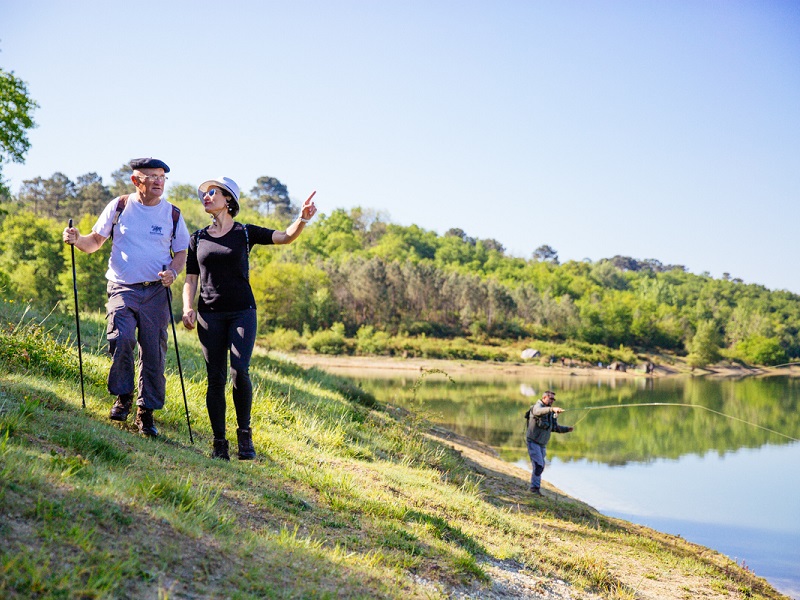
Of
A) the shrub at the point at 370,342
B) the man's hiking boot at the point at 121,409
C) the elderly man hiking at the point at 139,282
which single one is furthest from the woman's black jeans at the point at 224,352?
the shrub at the point at 370,342

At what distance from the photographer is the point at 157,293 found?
581 centimetres

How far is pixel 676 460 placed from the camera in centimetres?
2222

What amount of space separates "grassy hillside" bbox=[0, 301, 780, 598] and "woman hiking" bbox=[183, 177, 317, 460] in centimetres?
50

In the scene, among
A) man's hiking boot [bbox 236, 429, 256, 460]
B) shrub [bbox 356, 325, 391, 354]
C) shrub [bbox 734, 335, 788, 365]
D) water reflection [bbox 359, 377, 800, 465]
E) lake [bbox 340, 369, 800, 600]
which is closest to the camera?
man's hiking boot [bbox 236, 429, 256, 460]

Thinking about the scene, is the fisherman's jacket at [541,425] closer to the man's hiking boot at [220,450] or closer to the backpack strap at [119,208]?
the man's hiking boot at [220,450]

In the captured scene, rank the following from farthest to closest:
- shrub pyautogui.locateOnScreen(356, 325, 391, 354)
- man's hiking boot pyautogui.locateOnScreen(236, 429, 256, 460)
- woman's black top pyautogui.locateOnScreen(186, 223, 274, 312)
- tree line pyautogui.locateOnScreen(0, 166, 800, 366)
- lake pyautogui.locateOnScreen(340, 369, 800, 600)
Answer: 1. shrub pyautogui.locateOnScreen(356, 325, 391, 354)
2. tree line pyautogui.locateOnScreen(0, 166, 800, 366)
3. lake pyautogui.locateOnScreen(340, 369, 800, 600)
4. man's hiking boot pyautogui.locateOnScreen(236, 429, 256, 460)
5. woman's black top pyautogui.locateOnScreen(186, 223, 274, 312)

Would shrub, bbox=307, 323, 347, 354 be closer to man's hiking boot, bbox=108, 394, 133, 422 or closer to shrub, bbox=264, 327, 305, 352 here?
shrub, bbox=264, 327, 305, 352

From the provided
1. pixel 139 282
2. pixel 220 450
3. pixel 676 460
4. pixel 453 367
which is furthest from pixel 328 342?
pixel 139 282

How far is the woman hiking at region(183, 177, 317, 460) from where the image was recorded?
18.5ft

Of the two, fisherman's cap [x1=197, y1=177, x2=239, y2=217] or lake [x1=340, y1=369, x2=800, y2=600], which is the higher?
fisherman's cap [x1=197, y1=177, x2=239, y2=217]

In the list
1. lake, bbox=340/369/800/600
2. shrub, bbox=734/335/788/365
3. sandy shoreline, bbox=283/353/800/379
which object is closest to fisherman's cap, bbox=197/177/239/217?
lake, bbox=340/369/800/600

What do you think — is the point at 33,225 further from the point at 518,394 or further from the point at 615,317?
the point at 615,317

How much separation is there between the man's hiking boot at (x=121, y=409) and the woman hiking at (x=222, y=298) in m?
0.68

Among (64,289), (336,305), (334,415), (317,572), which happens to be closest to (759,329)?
(336,305)
